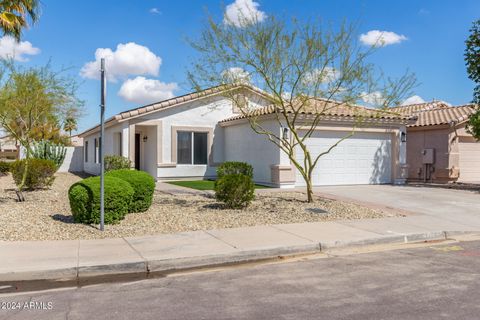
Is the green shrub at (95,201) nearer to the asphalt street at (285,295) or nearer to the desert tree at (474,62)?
the asphalt street at (285,295)

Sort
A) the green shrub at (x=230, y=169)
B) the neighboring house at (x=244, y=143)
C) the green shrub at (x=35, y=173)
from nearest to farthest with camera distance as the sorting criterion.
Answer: the green shrub at (x=35, y=173), the green shrub at (x=230, y=169), the neighboring house at (x=244, y=143)

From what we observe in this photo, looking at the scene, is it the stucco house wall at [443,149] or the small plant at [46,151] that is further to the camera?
the small plant at [46,151]

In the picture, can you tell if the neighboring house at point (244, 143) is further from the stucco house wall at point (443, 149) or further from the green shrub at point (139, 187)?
the green shrub at point (139, 187)

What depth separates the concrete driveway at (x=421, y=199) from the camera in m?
11.6

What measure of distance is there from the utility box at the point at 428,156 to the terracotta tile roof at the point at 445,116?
1.34 metres

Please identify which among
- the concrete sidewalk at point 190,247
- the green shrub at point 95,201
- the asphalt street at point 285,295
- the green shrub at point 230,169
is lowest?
the asphalt street at point 285,295

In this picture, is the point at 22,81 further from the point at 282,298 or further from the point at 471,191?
the point at 471,191

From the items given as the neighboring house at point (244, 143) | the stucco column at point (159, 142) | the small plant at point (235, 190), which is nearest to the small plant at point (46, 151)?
the neighboring house at point (244, 143)

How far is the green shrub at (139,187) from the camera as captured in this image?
33.6ft

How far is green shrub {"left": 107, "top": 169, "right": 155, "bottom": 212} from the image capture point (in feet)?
33.6

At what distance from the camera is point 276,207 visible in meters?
11.6

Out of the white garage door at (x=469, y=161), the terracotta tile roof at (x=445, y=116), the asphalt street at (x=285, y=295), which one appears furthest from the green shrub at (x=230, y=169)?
the white garage door at (x=469, y=161)

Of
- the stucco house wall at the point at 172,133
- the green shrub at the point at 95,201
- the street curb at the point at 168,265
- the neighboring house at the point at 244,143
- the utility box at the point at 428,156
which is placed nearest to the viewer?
the street curb at the point at 168,265

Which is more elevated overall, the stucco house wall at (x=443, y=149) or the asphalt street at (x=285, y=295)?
the stucco house wall at (x=443, y=149)
